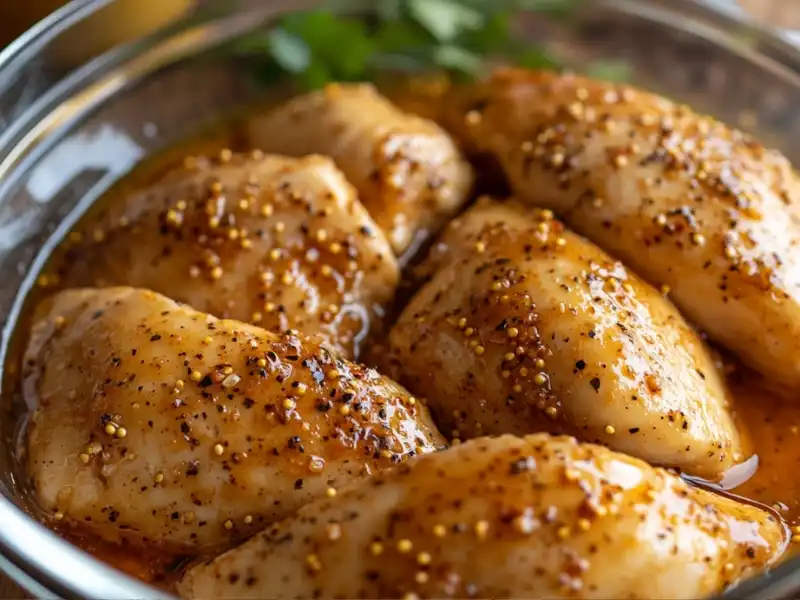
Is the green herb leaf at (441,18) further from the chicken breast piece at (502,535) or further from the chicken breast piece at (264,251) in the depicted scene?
the chicken breast piece at (502,535)

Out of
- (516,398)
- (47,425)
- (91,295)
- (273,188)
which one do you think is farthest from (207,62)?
(516,398)

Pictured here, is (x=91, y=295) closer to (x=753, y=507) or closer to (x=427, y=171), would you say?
(x=427, y=171)

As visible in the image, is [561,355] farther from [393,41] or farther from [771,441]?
[393,41]

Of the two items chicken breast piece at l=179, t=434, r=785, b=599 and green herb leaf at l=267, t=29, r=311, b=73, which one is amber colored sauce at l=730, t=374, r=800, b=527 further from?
green herb leaf at l=267, t=29, r=311, b=73

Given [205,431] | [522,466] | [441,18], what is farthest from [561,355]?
[441,18]

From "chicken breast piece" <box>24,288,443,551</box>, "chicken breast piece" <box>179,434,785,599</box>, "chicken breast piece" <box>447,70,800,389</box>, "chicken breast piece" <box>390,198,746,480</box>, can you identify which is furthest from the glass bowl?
"chicken breast piece" <box>390,198,746,480</box>

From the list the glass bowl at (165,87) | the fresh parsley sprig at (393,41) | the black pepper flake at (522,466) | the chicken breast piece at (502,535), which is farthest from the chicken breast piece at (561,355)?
the fresh parsley sprig at (393,41)
